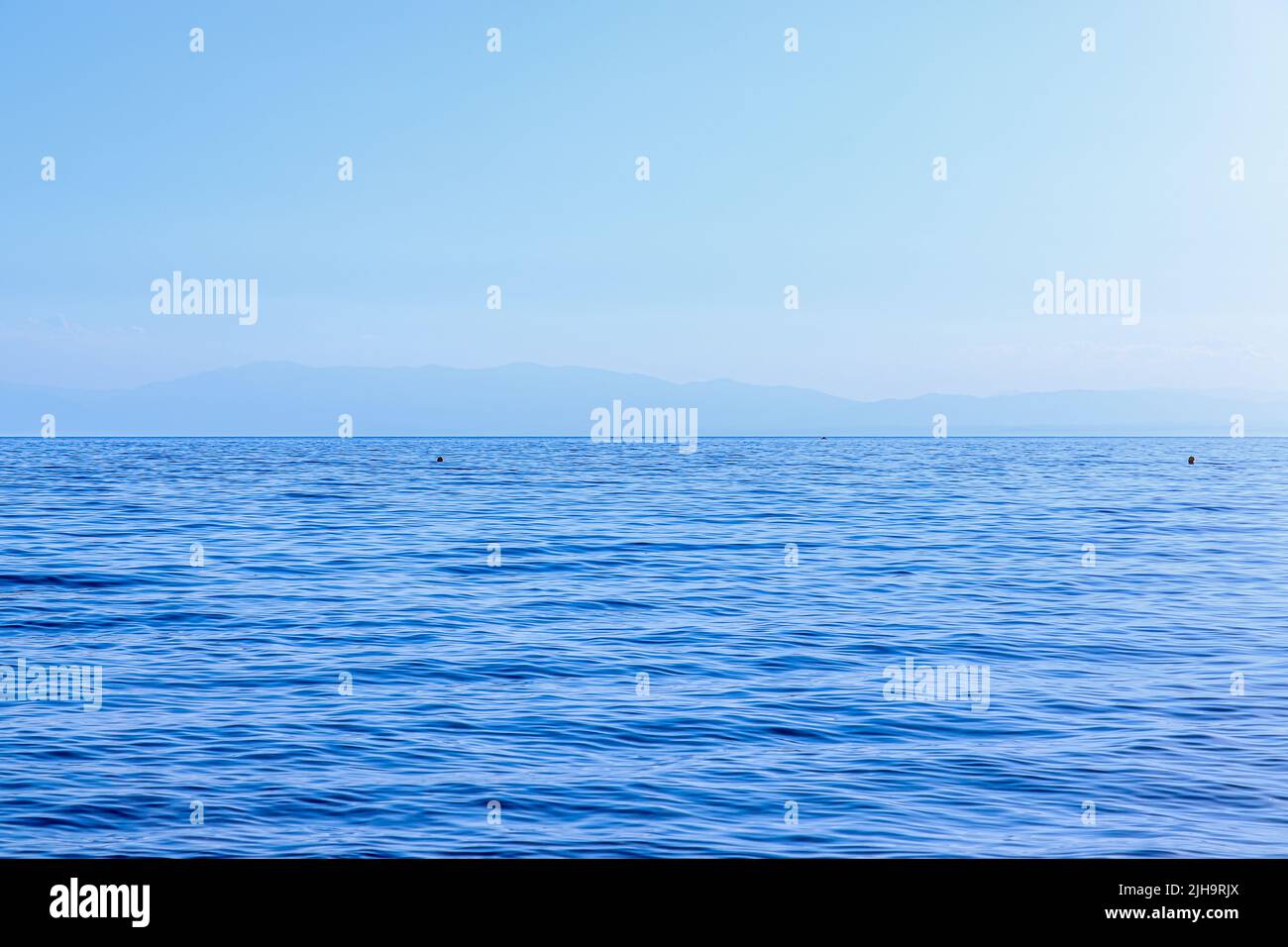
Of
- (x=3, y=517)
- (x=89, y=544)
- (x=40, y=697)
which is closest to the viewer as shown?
(x=40, y=697)

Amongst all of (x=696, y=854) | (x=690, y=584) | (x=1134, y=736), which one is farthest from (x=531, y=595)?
(x=696, y=854)

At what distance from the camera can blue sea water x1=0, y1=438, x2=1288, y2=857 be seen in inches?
438

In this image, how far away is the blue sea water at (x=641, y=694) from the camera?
11.1 metres

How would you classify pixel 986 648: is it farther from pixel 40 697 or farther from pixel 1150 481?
pixel 1150 481

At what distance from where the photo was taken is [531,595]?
2678 cm

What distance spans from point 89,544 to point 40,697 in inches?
841

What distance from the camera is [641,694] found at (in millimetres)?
16672
